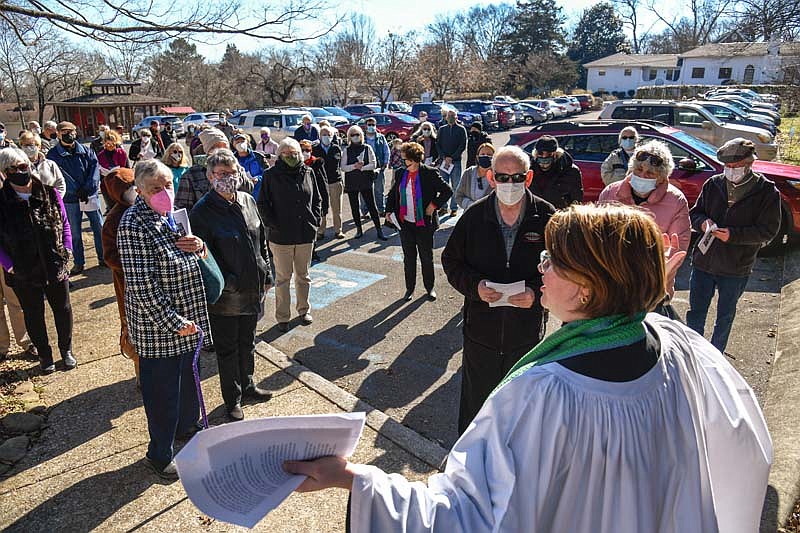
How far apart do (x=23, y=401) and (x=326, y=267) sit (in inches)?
179

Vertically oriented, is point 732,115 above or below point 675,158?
above

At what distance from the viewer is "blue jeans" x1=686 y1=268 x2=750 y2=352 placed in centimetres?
482

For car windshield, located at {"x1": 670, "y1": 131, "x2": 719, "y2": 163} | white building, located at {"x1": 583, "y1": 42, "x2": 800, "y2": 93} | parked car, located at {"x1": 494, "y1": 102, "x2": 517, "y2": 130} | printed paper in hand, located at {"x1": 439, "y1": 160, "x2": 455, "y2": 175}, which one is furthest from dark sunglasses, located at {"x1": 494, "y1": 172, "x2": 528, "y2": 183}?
white building, located at {"x1": 583, "y1": 42, "x2": 800, "y2": 93}

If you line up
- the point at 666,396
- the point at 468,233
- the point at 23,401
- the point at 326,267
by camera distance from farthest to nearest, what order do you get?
the point at 326,267
the point at 23,401
the point at 468,233
the point at 666,396

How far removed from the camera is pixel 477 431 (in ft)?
4.81

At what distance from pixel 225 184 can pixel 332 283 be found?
13.0ft

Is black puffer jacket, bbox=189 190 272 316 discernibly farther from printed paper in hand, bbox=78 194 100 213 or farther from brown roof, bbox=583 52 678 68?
brown roof, bbox=583 52 678 68

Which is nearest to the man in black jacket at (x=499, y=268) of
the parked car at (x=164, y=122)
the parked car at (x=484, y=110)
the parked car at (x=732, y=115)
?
the parked car at (x=732, y=115)

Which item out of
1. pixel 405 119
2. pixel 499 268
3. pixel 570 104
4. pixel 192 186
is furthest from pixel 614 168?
pixel 570 104

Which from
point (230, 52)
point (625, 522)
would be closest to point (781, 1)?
point (625, 522)

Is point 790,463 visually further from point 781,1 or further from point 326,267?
point 781,1

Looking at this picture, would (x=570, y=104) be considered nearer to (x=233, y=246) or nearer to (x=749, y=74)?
(x=749, y=74)

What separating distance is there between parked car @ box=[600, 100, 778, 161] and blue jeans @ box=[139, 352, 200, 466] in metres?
15.3

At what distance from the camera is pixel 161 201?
3.33m
